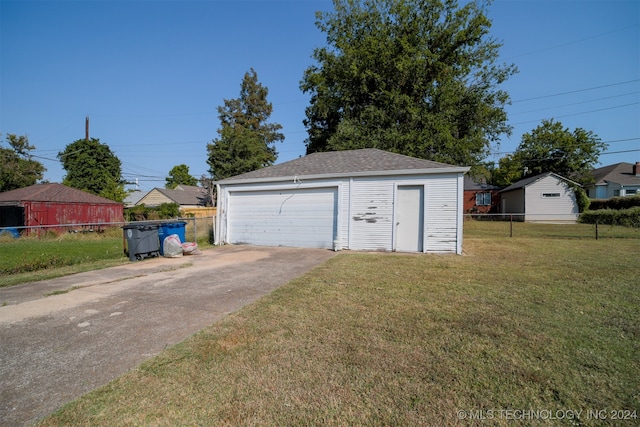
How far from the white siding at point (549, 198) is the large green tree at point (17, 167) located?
45.6m

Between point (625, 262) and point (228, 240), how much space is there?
1221cm

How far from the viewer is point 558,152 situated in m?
30.8

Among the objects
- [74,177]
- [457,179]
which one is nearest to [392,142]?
[457,179]

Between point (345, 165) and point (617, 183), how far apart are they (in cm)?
3374

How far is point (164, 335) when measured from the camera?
3.22 meters

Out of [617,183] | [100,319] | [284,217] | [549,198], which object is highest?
[617,183]

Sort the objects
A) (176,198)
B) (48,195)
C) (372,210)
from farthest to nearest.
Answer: (176,198) → (48,195) → (372,210)

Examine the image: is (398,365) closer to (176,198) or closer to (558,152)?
(558,152)

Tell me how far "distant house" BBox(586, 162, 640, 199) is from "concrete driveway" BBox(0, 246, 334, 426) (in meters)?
36.7

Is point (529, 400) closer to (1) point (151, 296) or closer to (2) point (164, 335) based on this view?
(2) point (164, 335)

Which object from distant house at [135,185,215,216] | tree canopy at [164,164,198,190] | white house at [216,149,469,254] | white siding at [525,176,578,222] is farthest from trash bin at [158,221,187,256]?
tree canopy at [164,164,198,190]

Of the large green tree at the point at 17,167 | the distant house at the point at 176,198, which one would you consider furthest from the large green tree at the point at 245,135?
the large green tree at the point at 17,167

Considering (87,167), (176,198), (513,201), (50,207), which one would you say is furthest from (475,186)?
(87,167)

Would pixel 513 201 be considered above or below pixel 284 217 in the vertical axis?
above
